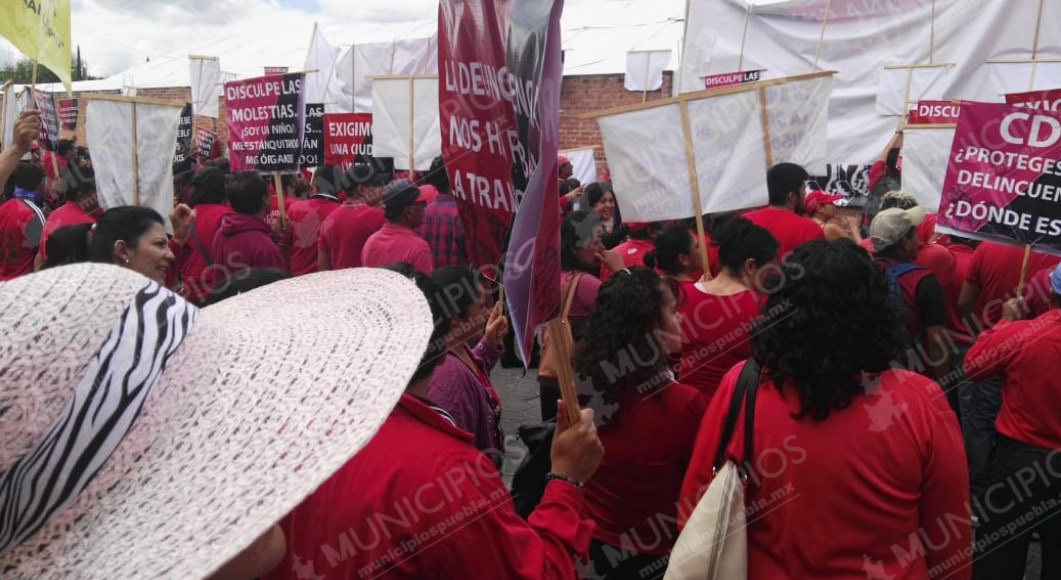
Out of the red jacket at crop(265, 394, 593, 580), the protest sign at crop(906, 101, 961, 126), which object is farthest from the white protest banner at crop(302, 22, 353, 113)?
the red jacket at crop(265, 394, 593, 580)

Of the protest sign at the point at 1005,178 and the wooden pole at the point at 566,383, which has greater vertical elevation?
the protest sign at the point at 1005,178

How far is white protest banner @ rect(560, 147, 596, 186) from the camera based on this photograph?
10.9 m

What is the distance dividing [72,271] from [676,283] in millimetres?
3071

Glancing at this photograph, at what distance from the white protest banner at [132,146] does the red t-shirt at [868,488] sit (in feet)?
15.2

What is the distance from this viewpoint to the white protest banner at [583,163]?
1091 cm

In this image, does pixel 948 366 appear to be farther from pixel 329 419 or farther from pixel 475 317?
pixel 329 419

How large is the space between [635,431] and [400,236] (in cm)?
269

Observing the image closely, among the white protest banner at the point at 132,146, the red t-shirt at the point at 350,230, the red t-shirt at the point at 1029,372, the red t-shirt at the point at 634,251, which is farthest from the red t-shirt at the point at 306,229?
the red t-shirt at the point at 1029,372

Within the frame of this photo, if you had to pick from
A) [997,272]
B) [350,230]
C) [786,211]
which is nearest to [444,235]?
[350,230]

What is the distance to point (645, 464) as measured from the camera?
8.62 feet

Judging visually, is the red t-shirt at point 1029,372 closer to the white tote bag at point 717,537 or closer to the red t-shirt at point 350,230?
the white tote bag at point 717,537

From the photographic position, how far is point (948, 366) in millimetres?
4402

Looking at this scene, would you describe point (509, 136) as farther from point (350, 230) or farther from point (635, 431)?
point (350, 230)

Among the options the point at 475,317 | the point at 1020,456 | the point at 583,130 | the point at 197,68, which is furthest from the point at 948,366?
the point at 197,68
